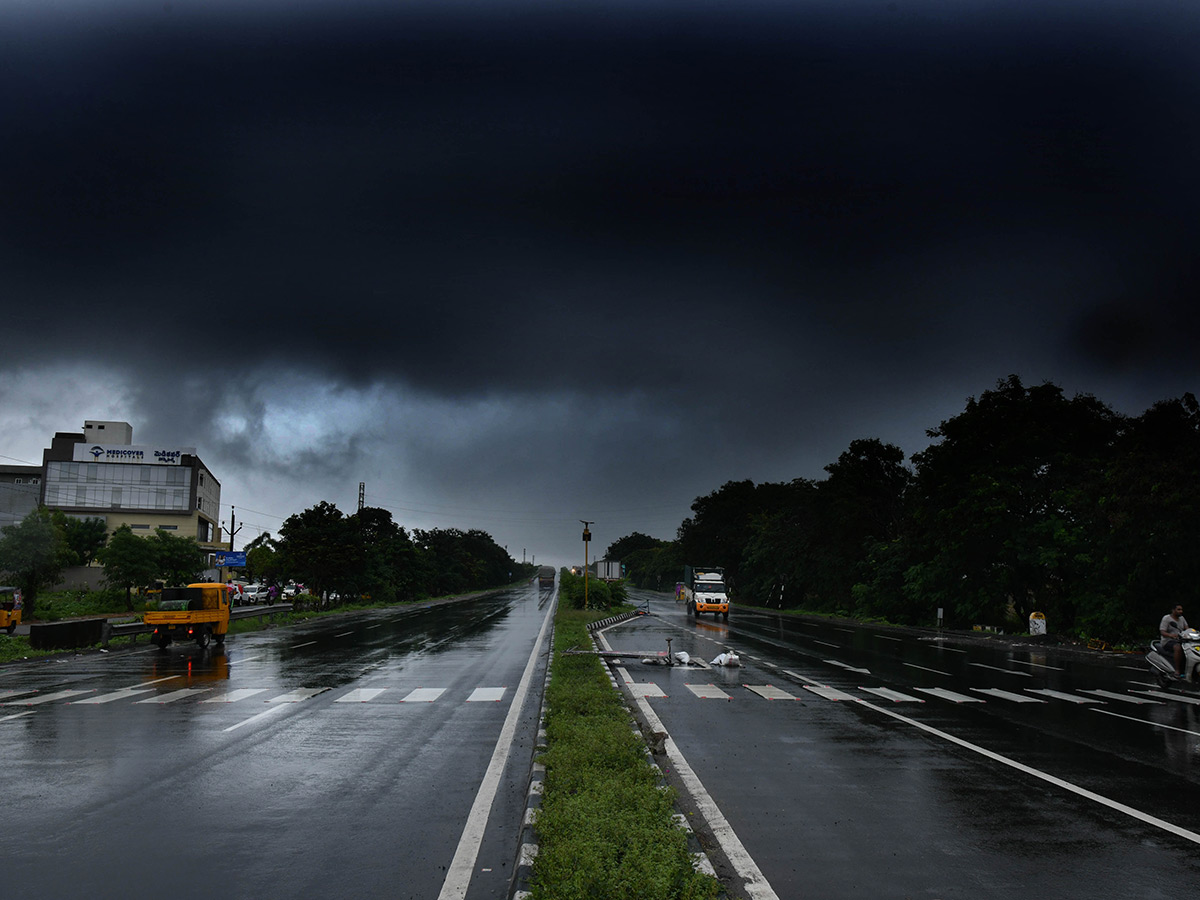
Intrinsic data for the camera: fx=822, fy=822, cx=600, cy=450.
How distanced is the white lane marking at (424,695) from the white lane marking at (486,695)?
0.68m

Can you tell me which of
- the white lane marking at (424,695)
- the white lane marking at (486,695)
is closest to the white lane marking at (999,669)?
the white lane marking at (486,695)

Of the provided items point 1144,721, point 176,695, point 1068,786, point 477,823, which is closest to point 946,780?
point 1068,786

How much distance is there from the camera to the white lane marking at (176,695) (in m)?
15.4

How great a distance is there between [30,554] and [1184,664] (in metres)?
49.9

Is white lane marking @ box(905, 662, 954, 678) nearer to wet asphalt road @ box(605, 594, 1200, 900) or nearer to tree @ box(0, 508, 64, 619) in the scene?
wet asphalt road @ box(605, 594, 1200, 900)

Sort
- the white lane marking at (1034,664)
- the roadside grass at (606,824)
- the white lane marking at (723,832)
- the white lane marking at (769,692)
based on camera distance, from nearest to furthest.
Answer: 1. the roadside grass at (606,824)
2. the white lane marking at (723,832)
3. the white lane marking at (769,692)
4. the white lane marking at (1034,664)

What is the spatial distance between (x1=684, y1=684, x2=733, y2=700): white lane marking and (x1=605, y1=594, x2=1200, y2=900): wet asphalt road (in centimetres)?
12

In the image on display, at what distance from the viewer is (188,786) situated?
28.5 feet

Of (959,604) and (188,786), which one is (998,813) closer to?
(188,786)

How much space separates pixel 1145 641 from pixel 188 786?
104 feet

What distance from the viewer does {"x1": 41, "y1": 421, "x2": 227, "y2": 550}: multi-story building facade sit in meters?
115

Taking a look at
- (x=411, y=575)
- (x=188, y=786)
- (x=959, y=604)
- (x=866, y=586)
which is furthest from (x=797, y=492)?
(x=188, y=786)

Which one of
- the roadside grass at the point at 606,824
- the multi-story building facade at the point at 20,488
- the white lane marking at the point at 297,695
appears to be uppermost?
the multi-story building facade at the point at 20,488

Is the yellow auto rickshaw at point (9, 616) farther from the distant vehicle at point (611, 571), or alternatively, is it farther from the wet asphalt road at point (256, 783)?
the distant vehicle at point (611, 571)
